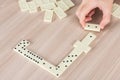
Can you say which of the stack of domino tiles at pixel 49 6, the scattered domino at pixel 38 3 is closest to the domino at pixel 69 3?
the stack of domino tiles at pixel 49 6

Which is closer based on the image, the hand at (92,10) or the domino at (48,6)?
the hand at (92,10)

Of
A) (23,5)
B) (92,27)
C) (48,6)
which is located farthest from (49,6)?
(92,27)

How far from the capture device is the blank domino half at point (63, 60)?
0.93 m

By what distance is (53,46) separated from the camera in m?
1.02

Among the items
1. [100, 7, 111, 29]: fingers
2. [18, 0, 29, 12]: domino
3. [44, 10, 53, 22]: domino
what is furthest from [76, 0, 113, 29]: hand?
[18, 0, 29, 12]: domino

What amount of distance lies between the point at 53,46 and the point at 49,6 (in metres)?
0.25

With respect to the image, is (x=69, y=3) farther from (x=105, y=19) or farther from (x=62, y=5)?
(x=105, y=19)

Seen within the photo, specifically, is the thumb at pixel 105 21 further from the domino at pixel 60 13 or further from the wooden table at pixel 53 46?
the domino at pixel 60 13

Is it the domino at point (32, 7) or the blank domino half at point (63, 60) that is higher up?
the domino at point (32, 7)

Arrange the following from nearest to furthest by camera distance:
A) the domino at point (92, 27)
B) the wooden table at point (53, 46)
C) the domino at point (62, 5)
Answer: the wooden table at point (53, 46) → the domino at point (92, 27) → the domino at point (62, 5)

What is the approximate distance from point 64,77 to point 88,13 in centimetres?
35

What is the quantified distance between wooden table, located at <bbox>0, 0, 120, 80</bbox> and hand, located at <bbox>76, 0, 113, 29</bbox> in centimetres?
3

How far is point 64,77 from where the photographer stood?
0.90m

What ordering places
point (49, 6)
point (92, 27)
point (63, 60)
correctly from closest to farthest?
point (63, 60)
point (92, 27)
point (49, 6)
